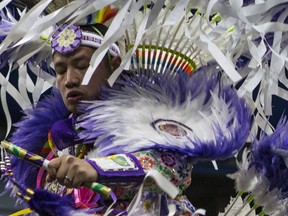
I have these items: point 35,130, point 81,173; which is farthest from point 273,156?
point 35,130

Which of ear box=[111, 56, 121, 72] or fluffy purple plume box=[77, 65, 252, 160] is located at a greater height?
ear box=[111, 56, 121, 72]

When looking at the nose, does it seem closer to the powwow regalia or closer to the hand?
the powwow regalia

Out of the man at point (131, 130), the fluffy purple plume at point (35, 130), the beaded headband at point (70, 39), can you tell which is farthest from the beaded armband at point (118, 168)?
the fluffy purple plume at point (35, 130)

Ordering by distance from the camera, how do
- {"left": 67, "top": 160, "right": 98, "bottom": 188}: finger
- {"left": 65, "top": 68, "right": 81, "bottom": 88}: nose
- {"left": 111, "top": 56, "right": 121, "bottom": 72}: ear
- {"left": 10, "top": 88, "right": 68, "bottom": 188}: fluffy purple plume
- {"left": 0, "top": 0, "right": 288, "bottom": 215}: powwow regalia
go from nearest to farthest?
1. {"left": 67, "top": 160, "right": 98, "bottom": 188}: finger
2. {"left": 0, "top": 0, "right": 288, "bottom": 215}: powwow regalia
3. {"left": 65, "top": 68, "right": 81, "bottom": 88}: nose
4. {"left": 111, "top": 56, "right": 121, "bottom": 72}: ear
5. {"left": 10, "top": 88, "right": 68, "bottom": 188}: fluffy purple plume

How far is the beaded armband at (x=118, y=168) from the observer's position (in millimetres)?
1827

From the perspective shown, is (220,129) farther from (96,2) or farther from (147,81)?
(96,2)

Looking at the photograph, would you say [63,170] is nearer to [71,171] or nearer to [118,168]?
[71,171]

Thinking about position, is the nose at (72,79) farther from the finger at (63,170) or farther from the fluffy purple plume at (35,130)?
the finger at (63,170)

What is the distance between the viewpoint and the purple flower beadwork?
2156mm

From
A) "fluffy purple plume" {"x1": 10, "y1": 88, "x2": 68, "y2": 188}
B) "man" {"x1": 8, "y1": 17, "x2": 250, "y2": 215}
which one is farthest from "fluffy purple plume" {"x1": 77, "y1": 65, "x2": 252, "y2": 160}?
"fluffy purple plume" {"x1": 10, "y1": 88, "x2": 68, "y2": 188}

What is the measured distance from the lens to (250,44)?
6.77ft

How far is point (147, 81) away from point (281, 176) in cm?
47

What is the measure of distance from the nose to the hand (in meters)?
0.39

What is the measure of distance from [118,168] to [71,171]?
0.13 meters
